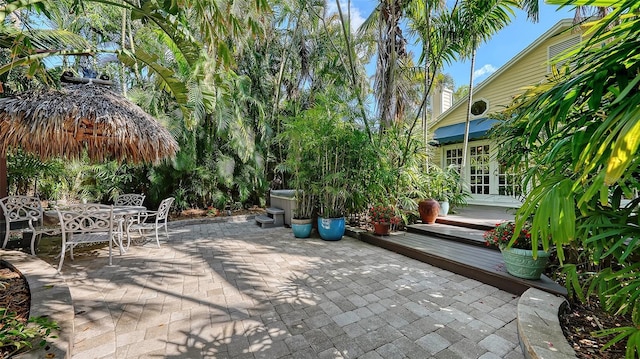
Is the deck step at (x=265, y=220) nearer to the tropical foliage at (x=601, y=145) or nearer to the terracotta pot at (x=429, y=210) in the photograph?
the terracotta pot at (x=429, y=210)

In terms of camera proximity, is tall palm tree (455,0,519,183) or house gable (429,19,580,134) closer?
tall palm tree (455,0,519,183)

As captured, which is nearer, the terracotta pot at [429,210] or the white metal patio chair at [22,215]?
the white metal patio chair at [22,215]

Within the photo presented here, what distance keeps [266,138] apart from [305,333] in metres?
7.62

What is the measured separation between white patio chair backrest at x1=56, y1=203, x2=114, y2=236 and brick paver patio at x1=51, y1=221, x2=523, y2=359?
0.56m

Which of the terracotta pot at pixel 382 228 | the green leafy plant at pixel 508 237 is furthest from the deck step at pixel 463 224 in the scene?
the green leafy plant at pixel 508 237

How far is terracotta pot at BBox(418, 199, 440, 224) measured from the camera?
18.3ft

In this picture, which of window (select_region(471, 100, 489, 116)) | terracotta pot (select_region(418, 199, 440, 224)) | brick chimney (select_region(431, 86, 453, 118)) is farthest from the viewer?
brick chimney (select_region(431, 86, 453, 118))

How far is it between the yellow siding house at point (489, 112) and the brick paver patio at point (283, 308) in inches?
197

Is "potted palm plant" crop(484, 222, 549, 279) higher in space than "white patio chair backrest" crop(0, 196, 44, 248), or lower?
lower

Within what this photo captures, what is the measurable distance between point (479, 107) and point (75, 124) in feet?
35.3

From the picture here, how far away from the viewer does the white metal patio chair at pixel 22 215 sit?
4.02 meters

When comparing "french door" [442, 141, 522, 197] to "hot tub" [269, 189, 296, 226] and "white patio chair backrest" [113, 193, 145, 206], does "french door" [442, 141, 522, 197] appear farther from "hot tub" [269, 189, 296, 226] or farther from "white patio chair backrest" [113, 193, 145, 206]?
"white patio chair backrest" [113, 193, 145, 206]

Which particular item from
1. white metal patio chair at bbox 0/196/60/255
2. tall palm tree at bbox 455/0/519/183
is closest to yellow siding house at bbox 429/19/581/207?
tall palm tree at bbox 455/0/519/183

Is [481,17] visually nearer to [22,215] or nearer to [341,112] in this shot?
[341,112]
